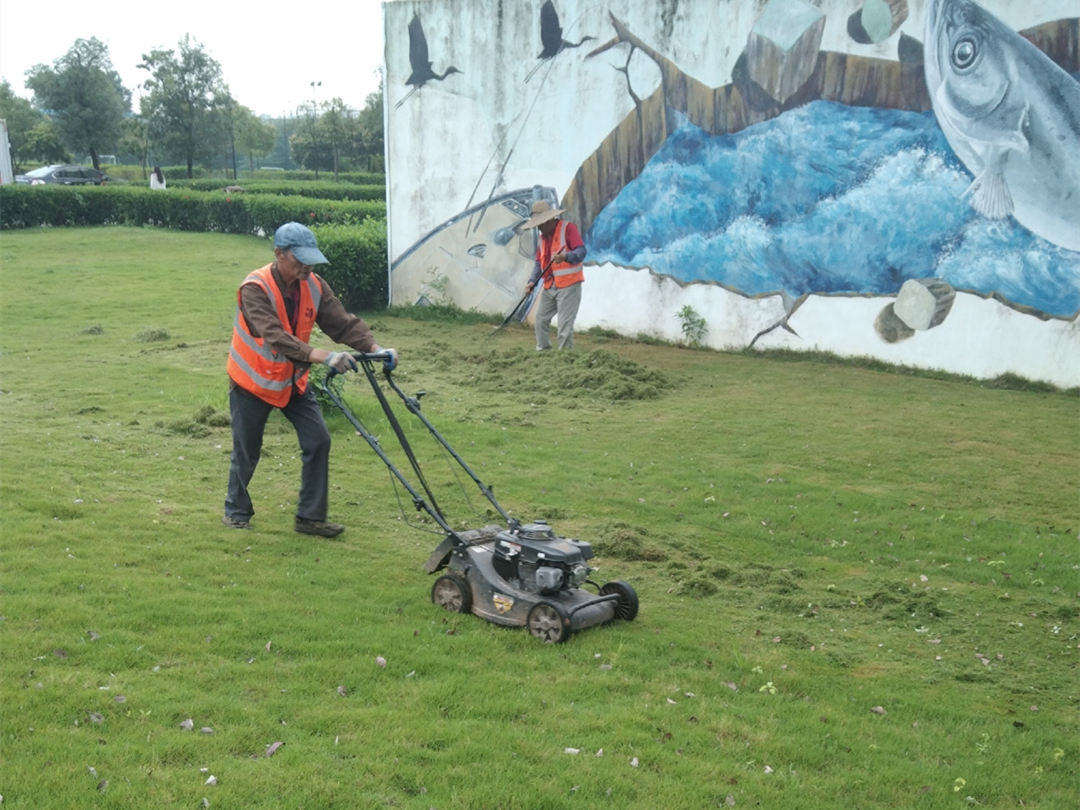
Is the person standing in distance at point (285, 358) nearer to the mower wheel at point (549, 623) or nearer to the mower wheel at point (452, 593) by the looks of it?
the mower wheel at point (452, 593)

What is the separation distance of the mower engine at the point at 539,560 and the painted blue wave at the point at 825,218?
8907 mm

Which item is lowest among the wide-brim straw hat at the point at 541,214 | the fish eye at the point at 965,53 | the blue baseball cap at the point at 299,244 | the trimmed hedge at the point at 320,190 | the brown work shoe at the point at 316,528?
the brown work shoe at the point at 316,528

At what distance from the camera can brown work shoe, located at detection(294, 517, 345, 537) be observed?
23.4ft

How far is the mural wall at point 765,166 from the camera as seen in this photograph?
40.6 feet

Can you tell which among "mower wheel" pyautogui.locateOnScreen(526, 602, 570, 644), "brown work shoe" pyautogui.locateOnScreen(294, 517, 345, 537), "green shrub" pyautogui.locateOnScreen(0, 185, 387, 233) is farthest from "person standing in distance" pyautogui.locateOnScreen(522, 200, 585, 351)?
"green shrub" pyautogui.locateOnScreen(0, 185, 387, 233)

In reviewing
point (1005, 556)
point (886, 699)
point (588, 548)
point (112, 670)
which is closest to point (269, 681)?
point (112, 670)

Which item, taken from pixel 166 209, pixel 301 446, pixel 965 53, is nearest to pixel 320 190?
pixel 166 209

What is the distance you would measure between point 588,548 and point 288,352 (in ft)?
7.66

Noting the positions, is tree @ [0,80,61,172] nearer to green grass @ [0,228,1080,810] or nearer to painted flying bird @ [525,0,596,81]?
painted flying bird @ [525,0,596,81]

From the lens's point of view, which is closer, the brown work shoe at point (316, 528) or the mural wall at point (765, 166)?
the brown work shoe at point (316, 528)

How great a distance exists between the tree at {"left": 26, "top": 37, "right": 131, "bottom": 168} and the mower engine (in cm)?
4906

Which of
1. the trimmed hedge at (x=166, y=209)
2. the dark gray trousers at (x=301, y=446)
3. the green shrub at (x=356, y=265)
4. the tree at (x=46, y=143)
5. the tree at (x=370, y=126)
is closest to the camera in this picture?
the dark gray trousers at (x=301, y=446)

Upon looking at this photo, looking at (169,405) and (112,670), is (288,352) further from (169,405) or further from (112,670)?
(169,405)

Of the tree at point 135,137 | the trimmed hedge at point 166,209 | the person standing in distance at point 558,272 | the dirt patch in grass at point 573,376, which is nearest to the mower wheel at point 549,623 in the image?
the dirt patch in grass at point 573,376
